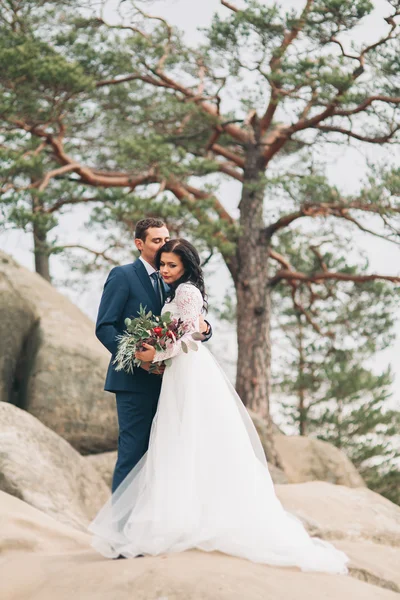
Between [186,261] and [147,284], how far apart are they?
→ 404 mm

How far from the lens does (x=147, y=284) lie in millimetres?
5508

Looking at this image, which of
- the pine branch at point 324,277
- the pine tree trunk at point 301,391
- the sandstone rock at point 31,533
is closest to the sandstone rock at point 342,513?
the sandstone rock at point 31,533

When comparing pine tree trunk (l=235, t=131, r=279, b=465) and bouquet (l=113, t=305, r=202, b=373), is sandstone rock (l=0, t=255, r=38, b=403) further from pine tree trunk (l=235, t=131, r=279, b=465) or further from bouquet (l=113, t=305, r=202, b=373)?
bouquet (l=113, t=305, r=202, b=373)

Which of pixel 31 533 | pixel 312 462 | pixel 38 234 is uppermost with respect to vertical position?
pixel 38 234

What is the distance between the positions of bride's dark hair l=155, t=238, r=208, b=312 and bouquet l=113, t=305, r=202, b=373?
0.29 metres

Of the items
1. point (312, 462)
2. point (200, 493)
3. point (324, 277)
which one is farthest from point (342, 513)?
point (324, 277)

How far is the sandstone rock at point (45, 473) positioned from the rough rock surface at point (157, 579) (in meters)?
1.46

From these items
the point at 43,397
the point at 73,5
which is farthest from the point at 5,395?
the point at 73,5

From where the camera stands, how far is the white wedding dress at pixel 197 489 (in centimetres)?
496

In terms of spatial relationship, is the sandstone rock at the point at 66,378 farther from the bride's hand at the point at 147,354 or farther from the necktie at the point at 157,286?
the bride's hand at the point at 147,354

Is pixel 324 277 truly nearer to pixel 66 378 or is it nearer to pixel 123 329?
pixel 66 378

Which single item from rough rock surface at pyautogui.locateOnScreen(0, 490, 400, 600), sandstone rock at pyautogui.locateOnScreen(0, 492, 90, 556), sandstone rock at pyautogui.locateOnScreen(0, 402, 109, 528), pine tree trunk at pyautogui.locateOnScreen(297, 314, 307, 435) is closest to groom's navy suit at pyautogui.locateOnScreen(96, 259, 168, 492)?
rough rock surface at pyautogui.locateOnScreen(0, 490, 400, 600)

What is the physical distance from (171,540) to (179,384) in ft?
3.21

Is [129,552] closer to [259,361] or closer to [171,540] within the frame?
[171,540]
